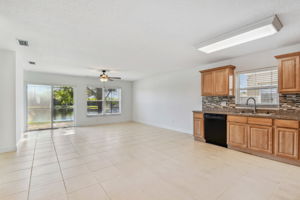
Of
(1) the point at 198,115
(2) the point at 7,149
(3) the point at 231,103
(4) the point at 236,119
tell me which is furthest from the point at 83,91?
(4) the point at 236,119

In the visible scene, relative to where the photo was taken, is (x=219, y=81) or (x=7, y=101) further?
(x=219, y=81)

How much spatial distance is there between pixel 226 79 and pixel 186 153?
2326 millimetres

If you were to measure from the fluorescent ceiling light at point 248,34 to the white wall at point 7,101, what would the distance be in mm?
4561

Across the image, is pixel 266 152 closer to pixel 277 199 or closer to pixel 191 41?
pixel 277 199

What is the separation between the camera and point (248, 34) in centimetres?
241

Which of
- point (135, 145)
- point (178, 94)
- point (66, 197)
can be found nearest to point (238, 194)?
point (66, 197)

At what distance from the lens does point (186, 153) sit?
134 inches

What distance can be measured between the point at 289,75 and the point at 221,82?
1.41 meters

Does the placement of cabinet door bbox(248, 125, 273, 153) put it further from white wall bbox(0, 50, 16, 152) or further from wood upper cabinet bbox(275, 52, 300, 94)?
white wall bbox(0, 50, 16, 152)

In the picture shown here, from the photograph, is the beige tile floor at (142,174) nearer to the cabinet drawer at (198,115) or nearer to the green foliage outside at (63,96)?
the cabinet drawer at (198,115)

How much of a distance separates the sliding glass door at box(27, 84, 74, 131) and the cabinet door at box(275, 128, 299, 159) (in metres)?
7.46

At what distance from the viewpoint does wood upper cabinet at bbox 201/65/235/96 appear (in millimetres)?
3982

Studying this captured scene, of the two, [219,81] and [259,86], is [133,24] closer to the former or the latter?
[219,81]

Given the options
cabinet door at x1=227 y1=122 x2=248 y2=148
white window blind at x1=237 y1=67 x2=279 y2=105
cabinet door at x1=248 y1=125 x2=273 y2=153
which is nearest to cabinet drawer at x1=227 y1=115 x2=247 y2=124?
cabinet door at x1=227 y1=122 x2=248 y2=148
